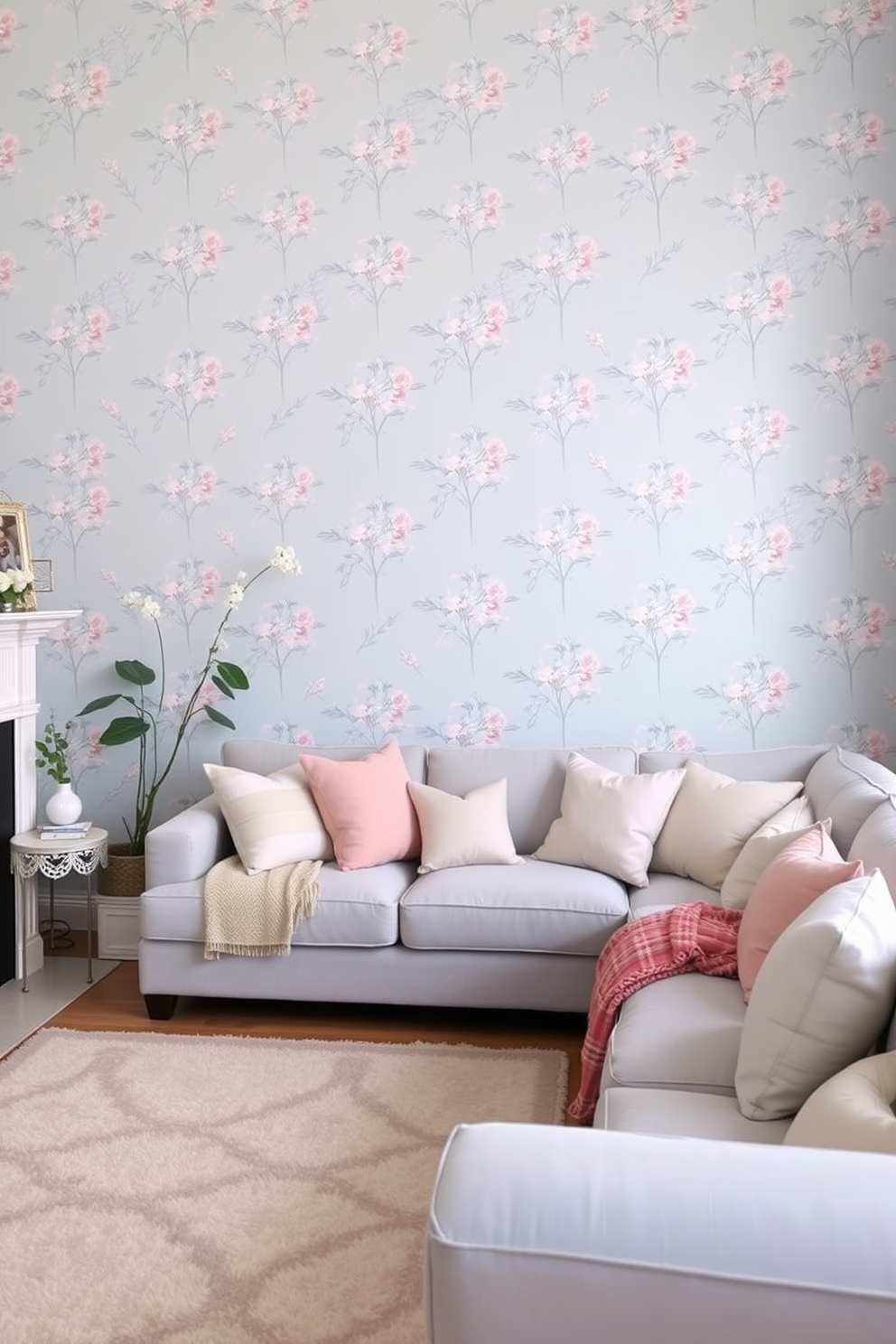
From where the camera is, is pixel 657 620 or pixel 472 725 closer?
pixel 657 620

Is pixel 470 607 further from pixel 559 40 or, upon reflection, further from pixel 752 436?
pixel 559 40

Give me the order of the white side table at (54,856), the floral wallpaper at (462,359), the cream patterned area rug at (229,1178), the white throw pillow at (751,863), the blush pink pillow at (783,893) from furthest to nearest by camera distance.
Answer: the floral wallpaper at (462,359) → the white side table at (54,856) → the white throw pillow at (751,863) → the blush pink pillow at (783,893) → the cream patterned area rug at (229,1178)

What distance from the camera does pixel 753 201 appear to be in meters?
4.00

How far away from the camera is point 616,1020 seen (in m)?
2.67

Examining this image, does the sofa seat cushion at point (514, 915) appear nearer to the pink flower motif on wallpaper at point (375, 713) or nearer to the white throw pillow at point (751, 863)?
the white throw pillow at point (751, 863)

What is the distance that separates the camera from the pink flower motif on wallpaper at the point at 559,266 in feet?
13.4

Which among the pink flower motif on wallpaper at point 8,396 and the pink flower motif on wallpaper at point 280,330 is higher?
the pink flower motif on wallpaper at point 280,330

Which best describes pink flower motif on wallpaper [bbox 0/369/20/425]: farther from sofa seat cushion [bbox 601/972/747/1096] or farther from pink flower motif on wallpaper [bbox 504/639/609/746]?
sofa seat cushion [bbox 601/972/747/1096]

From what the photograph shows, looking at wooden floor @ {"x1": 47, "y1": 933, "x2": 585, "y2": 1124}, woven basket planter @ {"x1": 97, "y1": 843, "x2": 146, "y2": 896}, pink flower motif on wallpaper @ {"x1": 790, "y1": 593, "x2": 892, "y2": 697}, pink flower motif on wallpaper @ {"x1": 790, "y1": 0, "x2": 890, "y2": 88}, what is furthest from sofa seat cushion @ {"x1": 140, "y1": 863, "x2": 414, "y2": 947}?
pink flower motif on wallpaper @ {"x1": 790, "y1": 0, "x2": 890, "y2": 88}

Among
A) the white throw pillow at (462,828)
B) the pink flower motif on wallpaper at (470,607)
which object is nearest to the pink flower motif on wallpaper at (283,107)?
the pink flower motif on wallpaper at (470,607)

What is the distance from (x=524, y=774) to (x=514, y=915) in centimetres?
63

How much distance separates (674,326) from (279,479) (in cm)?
144

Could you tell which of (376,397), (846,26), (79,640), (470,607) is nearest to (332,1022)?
(470,607)

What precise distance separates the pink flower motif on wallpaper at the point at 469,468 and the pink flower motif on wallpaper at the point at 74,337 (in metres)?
1.26
